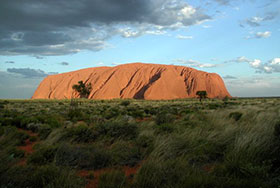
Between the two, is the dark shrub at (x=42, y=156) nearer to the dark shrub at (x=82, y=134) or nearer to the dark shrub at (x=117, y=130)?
the dark shrub at (x=82, y=134)

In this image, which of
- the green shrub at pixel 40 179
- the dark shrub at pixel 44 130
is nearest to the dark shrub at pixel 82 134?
the dark shrub at pixel 44 130

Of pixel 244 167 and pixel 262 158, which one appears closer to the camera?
pixel 244 167

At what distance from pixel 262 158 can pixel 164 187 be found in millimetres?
2154

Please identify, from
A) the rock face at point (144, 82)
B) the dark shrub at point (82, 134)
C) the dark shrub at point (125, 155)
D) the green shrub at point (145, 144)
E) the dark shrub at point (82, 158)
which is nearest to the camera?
the dark shrub at point (82, 158)

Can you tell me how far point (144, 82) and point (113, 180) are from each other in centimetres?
8762

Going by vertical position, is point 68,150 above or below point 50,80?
below

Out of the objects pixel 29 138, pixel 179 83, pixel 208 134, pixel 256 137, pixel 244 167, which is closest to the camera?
pixel 244 167

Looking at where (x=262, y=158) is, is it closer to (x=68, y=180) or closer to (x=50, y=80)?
(x=68, y=180)

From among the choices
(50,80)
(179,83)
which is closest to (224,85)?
(179,83)

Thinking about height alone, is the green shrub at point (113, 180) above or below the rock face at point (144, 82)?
below

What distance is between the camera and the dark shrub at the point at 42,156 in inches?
170

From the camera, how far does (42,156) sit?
440 cm

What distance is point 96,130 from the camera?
683 cm

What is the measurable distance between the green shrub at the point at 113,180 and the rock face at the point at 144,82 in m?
76.5
